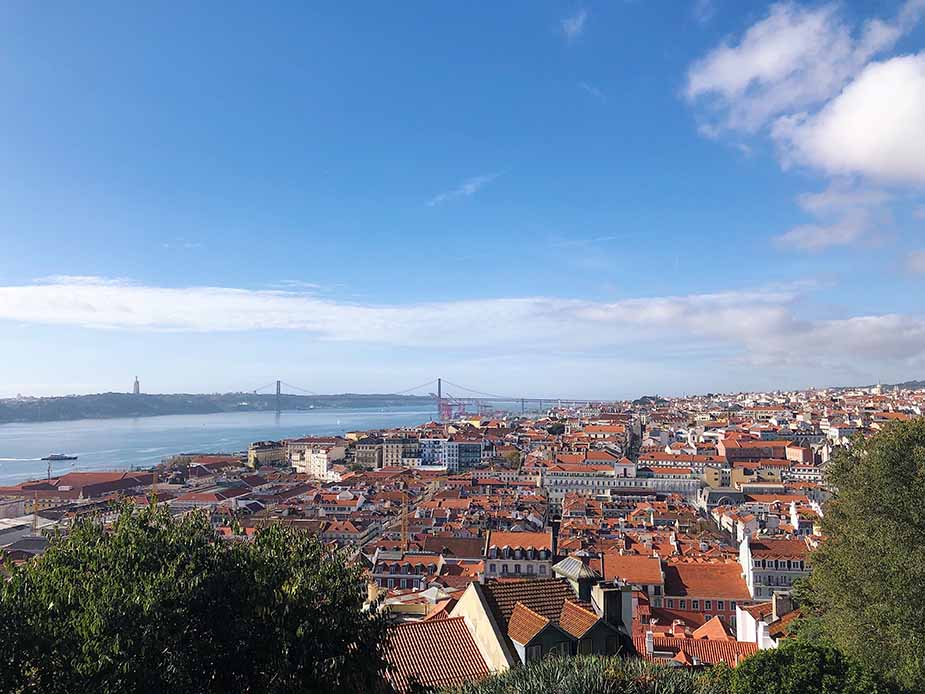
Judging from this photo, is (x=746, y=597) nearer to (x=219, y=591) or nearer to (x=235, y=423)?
(x=219, y=591)

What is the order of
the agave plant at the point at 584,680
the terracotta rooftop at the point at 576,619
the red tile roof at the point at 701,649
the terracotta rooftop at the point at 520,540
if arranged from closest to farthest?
the agave plant at the point at 584,680, the terracotta rooftop at the point at 576,619, the red tile roof at the point at 701,649, the terracotta rooftop at the point at 520,540

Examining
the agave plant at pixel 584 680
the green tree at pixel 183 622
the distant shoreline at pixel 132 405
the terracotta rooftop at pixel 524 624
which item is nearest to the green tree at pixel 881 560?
the agave plant at pixel 584 680

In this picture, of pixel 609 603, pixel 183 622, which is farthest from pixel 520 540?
pixel 183 622

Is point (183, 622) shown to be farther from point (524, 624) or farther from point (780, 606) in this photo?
point (780, 606)

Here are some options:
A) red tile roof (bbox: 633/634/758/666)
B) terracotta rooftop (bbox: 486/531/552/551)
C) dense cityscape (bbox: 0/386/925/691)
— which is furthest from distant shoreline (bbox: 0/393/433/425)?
red tile roof (bbox: 633/634/758/666)

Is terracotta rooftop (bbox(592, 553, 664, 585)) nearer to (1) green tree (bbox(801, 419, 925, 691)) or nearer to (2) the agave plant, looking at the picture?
(1) green tree (bbox(801, 419, 925, 691))

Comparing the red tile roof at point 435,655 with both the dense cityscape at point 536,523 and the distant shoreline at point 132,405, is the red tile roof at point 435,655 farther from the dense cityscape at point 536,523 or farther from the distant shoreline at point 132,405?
the distant shoreline at point 132,405
